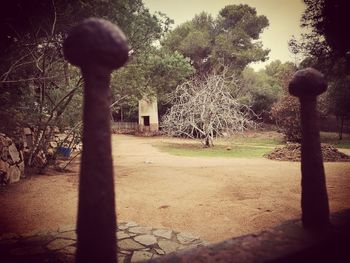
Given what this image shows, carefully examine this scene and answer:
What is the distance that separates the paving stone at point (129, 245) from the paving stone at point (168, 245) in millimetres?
289

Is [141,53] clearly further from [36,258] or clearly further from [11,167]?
[36,258]

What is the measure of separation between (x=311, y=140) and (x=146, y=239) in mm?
3203

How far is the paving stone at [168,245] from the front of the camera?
380 centimetres

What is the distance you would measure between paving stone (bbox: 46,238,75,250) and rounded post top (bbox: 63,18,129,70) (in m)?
3.46

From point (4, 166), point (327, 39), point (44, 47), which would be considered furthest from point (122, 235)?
point (327, 39)

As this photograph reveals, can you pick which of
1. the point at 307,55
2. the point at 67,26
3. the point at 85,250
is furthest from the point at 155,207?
the point at 307,55

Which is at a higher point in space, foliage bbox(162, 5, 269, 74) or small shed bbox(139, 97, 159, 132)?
foliage bbox(162, 5, 269, 74)

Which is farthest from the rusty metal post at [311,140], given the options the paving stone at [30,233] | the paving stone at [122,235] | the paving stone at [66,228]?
the paving stone at [30,233]

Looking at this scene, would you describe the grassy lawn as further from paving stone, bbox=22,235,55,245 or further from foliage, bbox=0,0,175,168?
paving stone, bbox=22,235,55,245

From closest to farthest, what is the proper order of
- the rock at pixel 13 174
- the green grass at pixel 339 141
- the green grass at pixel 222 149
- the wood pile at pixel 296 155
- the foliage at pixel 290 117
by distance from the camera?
1. the rock at pixel 13 174
2. the wood pile at pixel 296 155
3. the green grass at pixel 222 149
4. the green grass at pixel 339 141
5. the foliage at pixel 290 117

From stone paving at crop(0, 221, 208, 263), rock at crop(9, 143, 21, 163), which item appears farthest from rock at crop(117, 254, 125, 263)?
rock at crop(9, 143, 21, 163)

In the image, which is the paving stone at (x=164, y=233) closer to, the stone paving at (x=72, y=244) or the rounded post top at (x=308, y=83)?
the stone paving at (x=72, y=244)

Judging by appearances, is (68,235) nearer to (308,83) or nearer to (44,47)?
(308,83)

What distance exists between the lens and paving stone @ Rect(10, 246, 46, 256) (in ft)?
11.8
